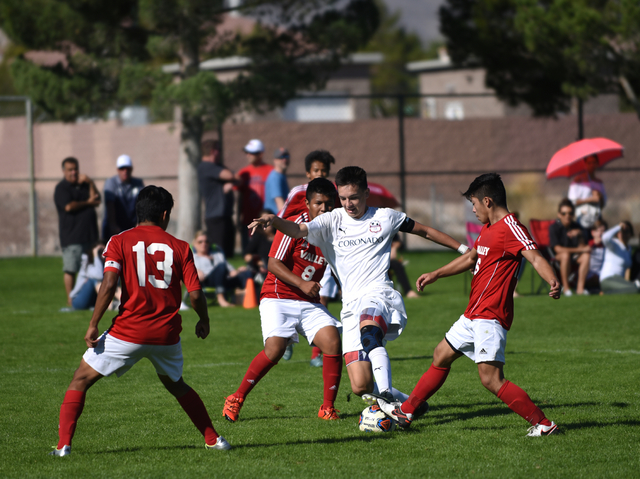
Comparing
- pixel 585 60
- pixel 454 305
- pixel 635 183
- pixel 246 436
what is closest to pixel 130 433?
pixel 246 436

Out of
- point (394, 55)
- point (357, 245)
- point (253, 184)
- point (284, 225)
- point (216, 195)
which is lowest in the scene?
point (357, 245)

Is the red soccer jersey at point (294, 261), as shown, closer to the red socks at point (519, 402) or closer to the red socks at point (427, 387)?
the red socks at point (427, 387)

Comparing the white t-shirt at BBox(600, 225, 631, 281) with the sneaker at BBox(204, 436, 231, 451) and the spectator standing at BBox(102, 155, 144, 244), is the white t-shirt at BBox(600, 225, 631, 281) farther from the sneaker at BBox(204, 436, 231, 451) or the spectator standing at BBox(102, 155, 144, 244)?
the sneaker at BBox(204, 436, 231, 451)

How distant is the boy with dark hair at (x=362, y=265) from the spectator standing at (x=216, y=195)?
23.7ft

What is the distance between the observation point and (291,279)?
565 cm

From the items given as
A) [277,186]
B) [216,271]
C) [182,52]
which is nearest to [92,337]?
[277,186]

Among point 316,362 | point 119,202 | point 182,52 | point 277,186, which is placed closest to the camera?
point 316,362

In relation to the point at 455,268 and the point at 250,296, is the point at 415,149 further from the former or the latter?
the point at 455,268

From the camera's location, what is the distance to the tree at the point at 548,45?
1911cm

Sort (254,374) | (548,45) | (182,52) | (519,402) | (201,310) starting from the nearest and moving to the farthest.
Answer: (201,310) < (519,402) < (254,374) < (182,52) < (548,45)

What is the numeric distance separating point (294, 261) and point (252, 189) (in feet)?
22.0

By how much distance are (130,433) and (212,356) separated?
305 cm

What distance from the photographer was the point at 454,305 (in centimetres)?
1213

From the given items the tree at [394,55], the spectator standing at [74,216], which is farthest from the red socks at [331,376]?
the tree at [394,55]
